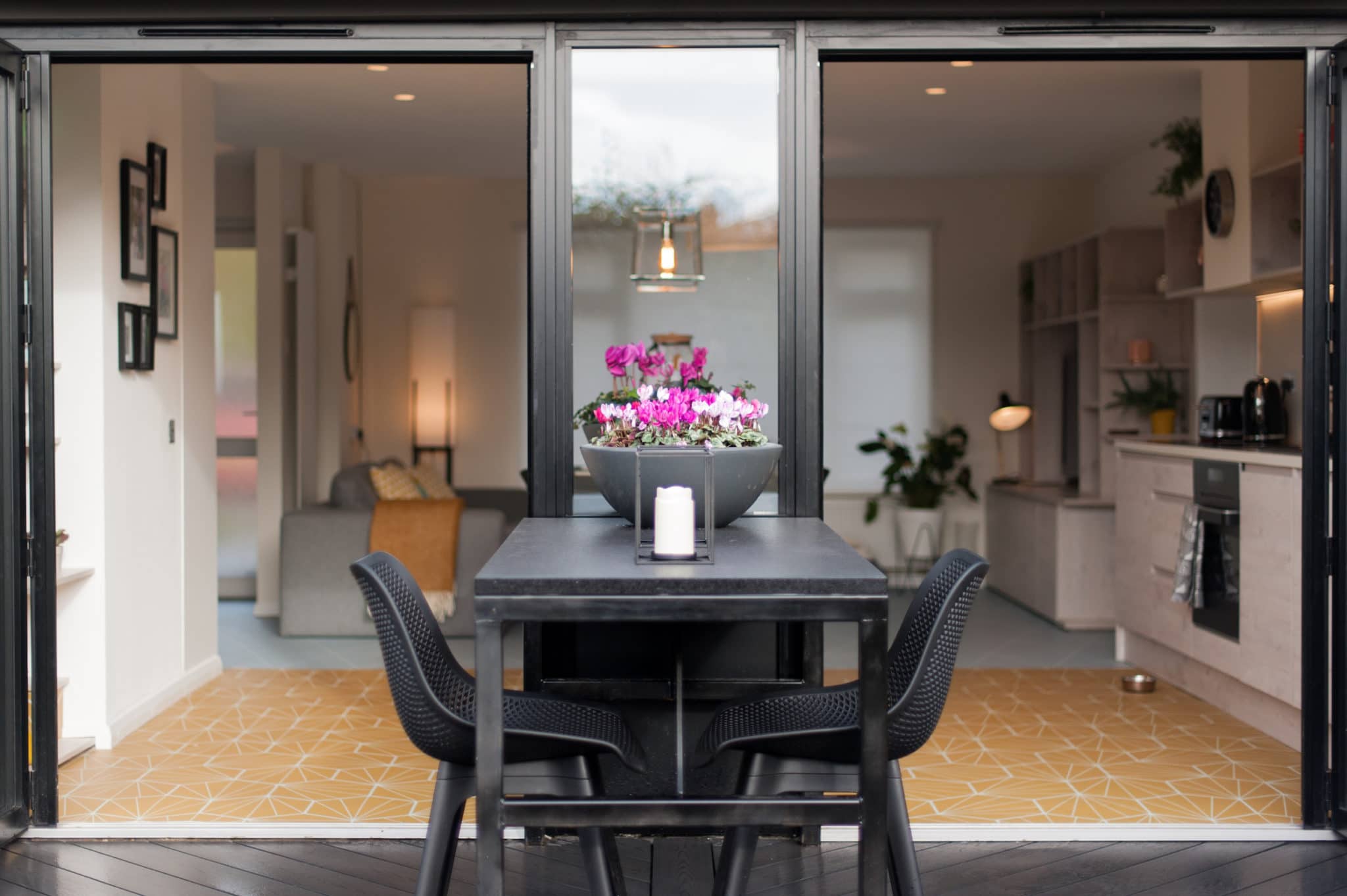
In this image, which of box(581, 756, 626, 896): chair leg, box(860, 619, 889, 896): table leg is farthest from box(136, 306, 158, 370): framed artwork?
box(860, 619, 889, 896): table leg

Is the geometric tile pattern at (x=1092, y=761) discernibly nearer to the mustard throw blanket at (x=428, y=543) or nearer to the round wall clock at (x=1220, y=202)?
the round wall clock at (x=1220, y=202)

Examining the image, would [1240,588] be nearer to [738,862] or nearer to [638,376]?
[638,376]

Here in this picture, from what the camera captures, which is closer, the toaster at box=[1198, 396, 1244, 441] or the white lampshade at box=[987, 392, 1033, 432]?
the toaster at box=[1198, 396, 1244, 441]

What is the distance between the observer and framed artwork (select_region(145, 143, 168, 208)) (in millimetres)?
4590

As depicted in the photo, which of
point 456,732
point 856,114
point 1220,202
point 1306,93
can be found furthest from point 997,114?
point 456,732

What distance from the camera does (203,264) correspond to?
5.17 m

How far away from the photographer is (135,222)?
443 centimetres

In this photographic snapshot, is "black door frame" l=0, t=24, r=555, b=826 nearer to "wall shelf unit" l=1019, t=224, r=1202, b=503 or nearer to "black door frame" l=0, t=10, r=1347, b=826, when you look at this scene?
"black door frame" l=0, t=10, r=1347, b=826

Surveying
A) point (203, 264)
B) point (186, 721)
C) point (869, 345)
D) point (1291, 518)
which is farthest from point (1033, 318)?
point (186, 721)

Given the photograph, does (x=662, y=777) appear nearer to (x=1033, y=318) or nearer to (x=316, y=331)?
(x=316, y=331)

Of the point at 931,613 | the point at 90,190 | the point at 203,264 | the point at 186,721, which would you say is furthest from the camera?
the point at 203,264

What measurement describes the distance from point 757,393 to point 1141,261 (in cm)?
412

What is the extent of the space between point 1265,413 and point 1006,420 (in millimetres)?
2278

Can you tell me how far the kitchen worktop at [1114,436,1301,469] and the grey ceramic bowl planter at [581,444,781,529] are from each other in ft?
7.50
